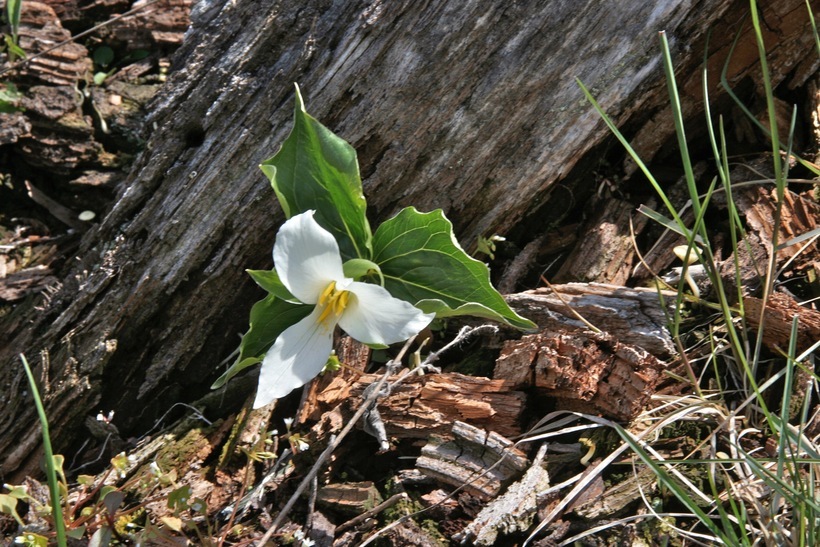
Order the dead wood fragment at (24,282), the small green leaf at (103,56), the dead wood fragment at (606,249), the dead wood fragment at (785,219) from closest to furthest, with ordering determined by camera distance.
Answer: the dead wood fragment at (785,219) → the dead wood fragment at (606,249) → the dead wood fragment at (24,282) → the small green leaf at (103,56)

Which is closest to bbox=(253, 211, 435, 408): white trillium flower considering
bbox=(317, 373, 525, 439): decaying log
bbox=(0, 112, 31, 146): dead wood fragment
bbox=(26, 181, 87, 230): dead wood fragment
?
bbox=(317, 373, 525, 439): decaying log

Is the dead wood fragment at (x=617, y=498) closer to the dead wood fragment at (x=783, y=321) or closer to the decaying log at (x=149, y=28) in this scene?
the dead wood fragment at (x=783, y=321)

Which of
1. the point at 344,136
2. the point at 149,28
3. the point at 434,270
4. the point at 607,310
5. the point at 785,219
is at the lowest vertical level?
the point at 607,310

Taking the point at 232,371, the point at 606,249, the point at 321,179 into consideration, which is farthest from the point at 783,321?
the point at 232,371

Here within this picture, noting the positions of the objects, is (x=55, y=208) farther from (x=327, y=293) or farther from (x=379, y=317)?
(x=379, y=317)

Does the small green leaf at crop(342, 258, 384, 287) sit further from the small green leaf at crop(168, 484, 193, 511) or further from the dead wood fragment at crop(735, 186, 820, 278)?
the dead wood fragment at crop(735, 186, 820, 278)

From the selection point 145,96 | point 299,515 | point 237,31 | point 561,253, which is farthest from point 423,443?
point 145,96

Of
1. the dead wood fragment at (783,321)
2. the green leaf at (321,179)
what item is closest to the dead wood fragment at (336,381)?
the green leaf at (321,179)

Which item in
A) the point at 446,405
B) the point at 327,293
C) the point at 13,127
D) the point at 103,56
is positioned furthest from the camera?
the point at 103,56
